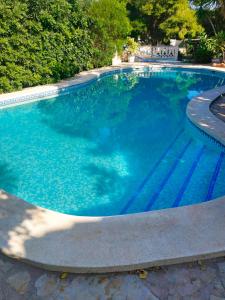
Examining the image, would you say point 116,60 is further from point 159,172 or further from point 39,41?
point 159,172

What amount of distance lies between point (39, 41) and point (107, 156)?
361 inches

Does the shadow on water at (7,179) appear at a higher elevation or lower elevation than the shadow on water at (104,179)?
higher

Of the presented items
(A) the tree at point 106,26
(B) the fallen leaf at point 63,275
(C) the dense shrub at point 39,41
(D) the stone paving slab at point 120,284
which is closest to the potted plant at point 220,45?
(A) the tree at point 106,26

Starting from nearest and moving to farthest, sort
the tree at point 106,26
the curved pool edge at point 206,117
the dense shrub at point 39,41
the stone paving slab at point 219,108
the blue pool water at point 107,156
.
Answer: the blue pool water at point 107,156
the curved pool edge at point 206,117
the stone paving slab at point 219,108
the dense shrub at point 39,41
the tree at point 106,26

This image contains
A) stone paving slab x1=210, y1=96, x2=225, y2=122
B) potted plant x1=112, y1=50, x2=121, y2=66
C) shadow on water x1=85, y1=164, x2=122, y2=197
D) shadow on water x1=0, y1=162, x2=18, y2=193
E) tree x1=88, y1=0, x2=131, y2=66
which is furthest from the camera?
potted plant x1=112, y1=50, x2=121, y2=66

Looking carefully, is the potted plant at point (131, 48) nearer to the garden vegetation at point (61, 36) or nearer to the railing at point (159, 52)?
the garden vegetation at point (61, 36)

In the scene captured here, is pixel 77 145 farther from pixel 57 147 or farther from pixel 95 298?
pixel 95 298

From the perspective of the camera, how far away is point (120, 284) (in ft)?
10.6

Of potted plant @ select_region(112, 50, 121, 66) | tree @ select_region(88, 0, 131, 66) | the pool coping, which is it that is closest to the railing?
potted plant @ select_region(112, 50, 121, 66)

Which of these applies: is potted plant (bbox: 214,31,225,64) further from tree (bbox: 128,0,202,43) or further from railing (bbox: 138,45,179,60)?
tree (bbox: 128,0,202,43)

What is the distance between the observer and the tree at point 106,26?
1932 cm

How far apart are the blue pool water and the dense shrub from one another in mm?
1940

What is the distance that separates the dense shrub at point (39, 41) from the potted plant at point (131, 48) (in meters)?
7.74

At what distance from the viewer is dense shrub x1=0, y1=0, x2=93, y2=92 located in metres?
12.3
